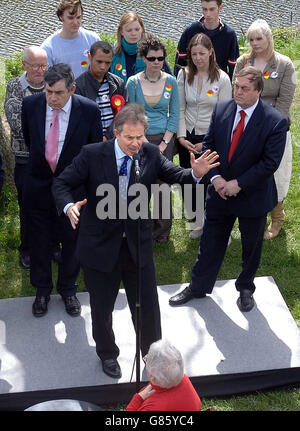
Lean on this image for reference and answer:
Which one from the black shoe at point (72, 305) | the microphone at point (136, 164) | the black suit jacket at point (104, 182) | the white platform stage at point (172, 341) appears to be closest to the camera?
the microphone at point (136, 164)

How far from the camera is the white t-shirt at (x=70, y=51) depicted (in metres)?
6.17

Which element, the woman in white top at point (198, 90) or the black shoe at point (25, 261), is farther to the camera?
the black shoe at point (25, 261)

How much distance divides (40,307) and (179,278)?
4.25ft

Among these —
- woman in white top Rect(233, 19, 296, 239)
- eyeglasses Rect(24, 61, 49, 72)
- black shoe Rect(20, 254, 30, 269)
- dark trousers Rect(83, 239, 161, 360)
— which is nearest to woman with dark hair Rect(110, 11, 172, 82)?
woman in white top Rect(233, 19, 296, 239)

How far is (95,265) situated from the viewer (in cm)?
432

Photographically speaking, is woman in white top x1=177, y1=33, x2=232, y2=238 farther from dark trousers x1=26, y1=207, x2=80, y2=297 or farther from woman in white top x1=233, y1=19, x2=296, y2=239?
Answer: dark trousers x1=26, y1=207, x2=80, y2=297

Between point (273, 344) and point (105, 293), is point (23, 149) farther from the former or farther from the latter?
point (273, 344)

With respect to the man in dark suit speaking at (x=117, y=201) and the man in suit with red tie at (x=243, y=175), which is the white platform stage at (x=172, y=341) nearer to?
the man in suit with red tie at (x=243, y=175)

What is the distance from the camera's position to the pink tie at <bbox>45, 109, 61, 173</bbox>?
15.9 ft

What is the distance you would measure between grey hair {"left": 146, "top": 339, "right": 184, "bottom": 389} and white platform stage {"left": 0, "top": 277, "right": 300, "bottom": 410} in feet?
3.67

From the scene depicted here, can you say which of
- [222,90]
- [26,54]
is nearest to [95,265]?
[26,54]

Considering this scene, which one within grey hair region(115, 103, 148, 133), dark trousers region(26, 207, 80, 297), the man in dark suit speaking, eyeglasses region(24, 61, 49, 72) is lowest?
dark trousers region(26, 207, 80, 297)

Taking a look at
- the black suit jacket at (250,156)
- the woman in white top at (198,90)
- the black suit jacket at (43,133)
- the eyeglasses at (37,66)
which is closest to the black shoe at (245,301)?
the black suit jacket at (250,156)

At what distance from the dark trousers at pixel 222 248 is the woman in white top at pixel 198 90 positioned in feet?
3.62
